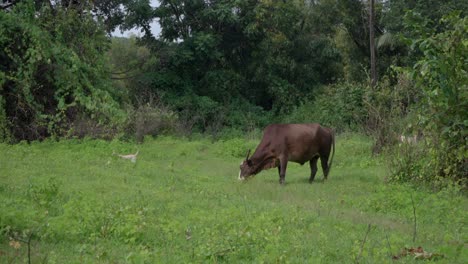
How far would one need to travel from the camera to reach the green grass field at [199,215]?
20.0ft

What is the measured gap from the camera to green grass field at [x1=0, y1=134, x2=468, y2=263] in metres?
6.11

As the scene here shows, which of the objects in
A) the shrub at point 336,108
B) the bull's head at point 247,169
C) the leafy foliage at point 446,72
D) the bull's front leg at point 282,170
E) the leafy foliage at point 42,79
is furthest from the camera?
the shrub at point 336,108

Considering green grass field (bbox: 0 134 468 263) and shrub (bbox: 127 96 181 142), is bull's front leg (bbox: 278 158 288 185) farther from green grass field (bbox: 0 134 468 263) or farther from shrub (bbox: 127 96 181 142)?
shrub (bbox: 127 96 181 142)

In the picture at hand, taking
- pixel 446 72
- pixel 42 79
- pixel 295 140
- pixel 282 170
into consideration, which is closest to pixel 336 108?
pixel 42 79

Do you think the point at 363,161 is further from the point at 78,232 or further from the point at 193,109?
the point at 193,109

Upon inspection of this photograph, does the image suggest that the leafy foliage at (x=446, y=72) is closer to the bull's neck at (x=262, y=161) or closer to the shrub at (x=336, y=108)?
Result: the bull's neck at (x=262, y=161)

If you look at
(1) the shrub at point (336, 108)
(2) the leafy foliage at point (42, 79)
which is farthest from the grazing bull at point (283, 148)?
(1) the shrub at point (336, 108)

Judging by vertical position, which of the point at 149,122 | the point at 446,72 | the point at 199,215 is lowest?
the point at 149,122

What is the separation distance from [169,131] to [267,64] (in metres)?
9.55

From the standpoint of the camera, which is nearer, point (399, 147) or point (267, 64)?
point (399, 147)

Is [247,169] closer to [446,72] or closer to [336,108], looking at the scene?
[446,72]

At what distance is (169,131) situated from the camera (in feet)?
77.0

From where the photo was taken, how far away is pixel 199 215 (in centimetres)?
799

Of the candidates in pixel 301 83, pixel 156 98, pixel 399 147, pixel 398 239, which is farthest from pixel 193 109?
pixel 398 239
